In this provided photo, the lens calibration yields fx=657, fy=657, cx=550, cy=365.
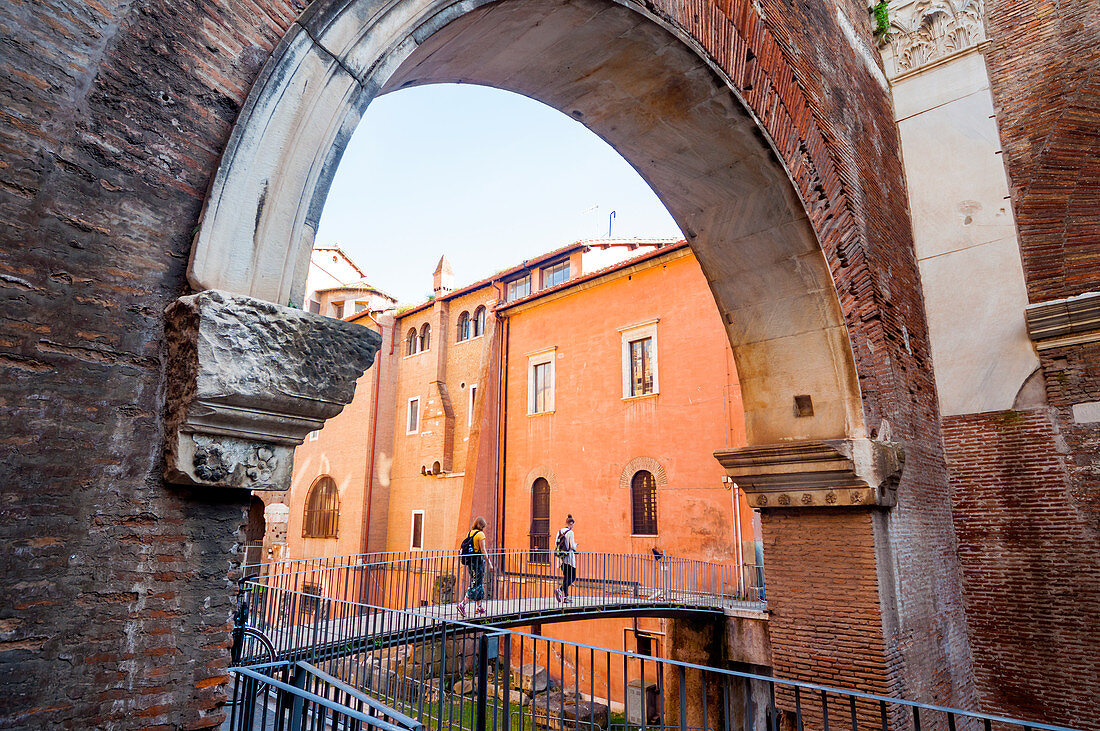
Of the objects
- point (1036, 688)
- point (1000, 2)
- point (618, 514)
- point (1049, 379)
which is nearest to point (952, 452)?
point (1049, 379)

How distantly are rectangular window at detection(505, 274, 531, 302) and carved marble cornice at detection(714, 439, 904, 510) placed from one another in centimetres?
1405

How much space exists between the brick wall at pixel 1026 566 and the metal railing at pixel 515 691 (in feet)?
1.87

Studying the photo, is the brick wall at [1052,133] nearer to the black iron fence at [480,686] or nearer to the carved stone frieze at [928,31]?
the carved stone frieze at [928,31]

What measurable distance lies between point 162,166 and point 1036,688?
8578 mm

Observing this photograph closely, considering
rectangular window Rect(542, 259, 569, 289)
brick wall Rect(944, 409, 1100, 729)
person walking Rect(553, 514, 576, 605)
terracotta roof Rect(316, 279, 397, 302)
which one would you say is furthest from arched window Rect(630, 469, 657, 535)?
terracotta roof Rect(316, 279, 397, 302)

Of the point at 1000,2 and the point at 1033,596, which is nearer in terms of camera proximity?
the point at 1033,596

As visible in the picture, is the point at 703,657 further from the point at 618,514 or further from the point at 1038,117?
the point at 1038,117

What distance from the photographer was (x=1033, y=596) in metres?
6.84

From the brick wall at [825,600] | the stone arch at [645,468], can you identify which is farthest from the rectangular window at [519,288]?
the brick wall at [825,600]

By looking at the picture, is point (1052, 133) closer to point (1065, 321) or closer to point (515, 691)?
point (1065, 321)

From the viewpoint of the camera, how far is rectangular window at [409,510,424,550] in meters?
20.3

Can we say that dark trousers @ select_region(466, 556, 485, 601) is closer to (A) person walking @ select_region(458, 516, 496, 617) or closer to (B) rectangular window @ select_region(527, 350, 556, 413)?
(A) person walking @ select_region(458, 516, 496, 617)

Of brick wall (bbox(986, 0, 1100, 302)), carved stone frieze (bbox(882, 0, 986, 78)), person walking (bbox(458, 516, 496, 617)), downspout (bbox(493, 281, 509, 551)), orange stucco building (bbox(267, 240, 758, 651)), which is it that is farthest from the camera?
downspout (bbox(493, 281, 509, 551))

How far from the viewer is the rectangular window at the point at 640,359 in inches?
576
